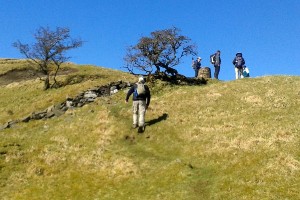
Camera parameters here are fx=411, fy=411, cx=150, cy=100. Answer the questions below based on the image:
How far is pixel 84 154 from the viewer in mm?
28203

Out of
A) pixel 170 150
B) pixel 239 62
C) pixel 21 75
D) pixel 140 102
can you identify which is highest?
pixel 21 75

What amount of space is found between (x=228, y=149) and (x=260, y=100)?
39.7 feet

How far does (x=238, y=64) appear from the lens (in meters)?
46.8

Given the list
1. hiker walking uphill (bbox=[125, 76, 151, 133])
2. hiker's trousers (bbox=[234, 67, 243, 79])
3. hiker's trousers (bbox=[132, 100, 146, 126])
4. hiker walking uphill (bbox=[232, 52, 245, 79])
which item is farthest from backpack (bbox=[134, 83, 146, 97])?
hiker's trousers (bbox=[234, 67, 243, 79])

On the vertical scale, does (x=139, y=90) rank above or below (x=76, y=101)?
below

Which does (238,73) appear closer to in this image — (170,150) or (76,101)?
(76,101)

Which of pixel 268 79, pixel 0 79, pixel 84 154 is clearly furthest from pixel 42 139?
pixel 0 79

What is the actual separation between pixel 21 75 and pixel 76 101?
35.9 metres

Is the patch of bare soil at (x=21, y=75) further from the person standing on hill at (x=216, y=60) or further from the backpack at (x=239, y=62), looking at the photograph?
the backpack at (x=239, y=62)

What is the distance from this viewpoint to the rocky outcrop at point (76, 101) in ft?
135

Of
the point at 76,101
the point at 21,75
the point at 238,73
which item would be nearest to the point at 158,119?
the point at 76,101

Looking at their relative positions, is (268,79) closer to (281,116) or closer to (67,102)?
(281,116)

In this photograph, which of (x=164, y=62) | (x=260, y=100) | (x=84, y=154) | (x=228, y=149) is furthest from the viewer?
(x=164, y=62)

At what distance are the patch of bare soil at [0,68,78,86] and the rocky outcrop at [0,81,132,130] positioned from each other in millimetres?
26611
